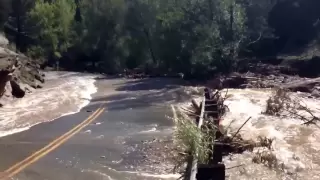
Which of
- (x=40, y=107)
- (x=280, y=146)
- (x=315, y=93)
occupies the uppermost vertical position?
(x=280, y=146)

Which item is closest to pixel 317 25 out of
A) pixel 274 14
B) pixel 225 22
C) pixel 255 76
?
pixel 274 14

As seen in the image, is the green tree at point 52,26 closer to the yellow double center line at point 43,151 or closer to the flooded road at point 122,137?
the flooded road at point 122,137

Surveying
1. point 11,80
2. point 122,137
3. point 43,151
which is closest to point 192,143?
point 43,151

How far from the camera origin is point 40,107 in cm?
2358

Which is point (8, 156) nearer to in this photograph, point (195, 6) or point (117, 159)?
point (117, 159)

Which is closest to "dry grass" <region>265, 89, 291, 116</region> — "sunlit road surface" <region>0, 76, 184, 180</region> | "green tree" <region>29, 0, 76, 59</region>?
"sunlit road surface" <region>0, 76, 184, 180</region>

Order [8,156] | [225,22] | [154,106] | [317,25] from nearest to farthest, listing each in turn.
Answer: [8,156], [154,106], [225,22], [317,25]

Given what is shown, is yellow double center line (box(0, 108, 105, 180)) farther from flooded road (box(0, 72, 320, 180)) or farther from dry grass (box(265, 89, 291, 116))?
dry grass (box(265, 89, 291, 116))

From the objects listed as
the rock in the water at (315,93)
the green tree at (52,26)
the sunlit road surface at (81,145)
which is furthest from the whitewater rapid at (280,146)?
the green tree at (52,26)

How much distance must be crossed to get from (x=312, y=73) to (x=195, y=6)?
12191mm

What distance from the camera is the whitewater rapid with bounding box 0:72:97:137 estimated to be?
1918cm

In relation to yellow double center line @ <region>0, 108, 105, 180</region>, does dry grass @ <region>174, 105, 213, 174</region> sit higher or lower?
higher

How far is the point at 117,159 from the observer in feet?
40.9

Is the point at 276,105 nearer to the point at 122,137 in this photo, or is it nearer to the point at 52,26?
the point at 122,137
